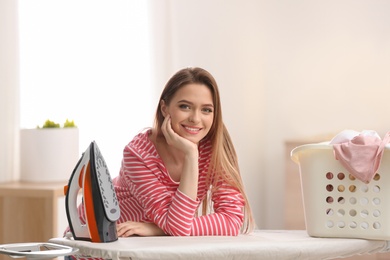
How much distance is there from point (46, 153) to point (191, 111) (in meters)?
1.14

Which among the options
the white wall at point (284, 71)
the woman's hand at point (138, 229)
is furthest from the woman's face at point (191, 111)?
the white wall at point (284, 71)

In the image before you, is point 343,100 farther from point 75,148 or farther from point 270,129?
point 75,148

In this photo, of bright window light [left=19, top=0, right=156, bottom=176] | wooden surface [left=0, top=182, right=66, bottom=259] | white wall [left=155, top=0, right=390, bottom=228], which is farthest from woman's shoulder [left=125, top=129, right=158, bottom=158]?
white wall [left=155, top=0, right=390, bottom=228]

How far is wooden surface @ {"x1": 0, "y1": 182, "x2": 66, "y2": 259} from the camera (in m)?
2.69

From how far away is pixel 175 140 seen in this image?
1.86 meters

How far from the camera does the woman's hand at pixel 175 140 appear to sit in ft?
6.07

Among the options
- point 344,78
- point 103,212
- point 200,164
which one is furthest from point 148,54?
point 103,212

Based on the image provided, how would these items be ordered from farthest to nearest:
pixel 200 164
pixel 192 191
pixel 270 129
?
pixel 270 129
pixel 200 164
pixel 192 191

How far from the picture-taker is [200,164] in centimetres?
197

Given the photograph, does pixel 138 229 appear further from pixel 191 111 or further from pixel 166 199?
pixel 191 111

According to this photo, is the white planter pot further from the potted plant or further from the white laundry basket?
the white laundry basket

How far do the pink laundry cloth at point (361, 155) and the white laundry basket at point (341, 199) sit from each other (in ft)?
0.07

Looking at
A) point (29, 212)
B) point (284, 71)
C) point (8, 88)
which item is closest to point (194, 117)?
point (29, 212)

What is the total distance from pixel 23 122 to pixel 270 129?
153cm
